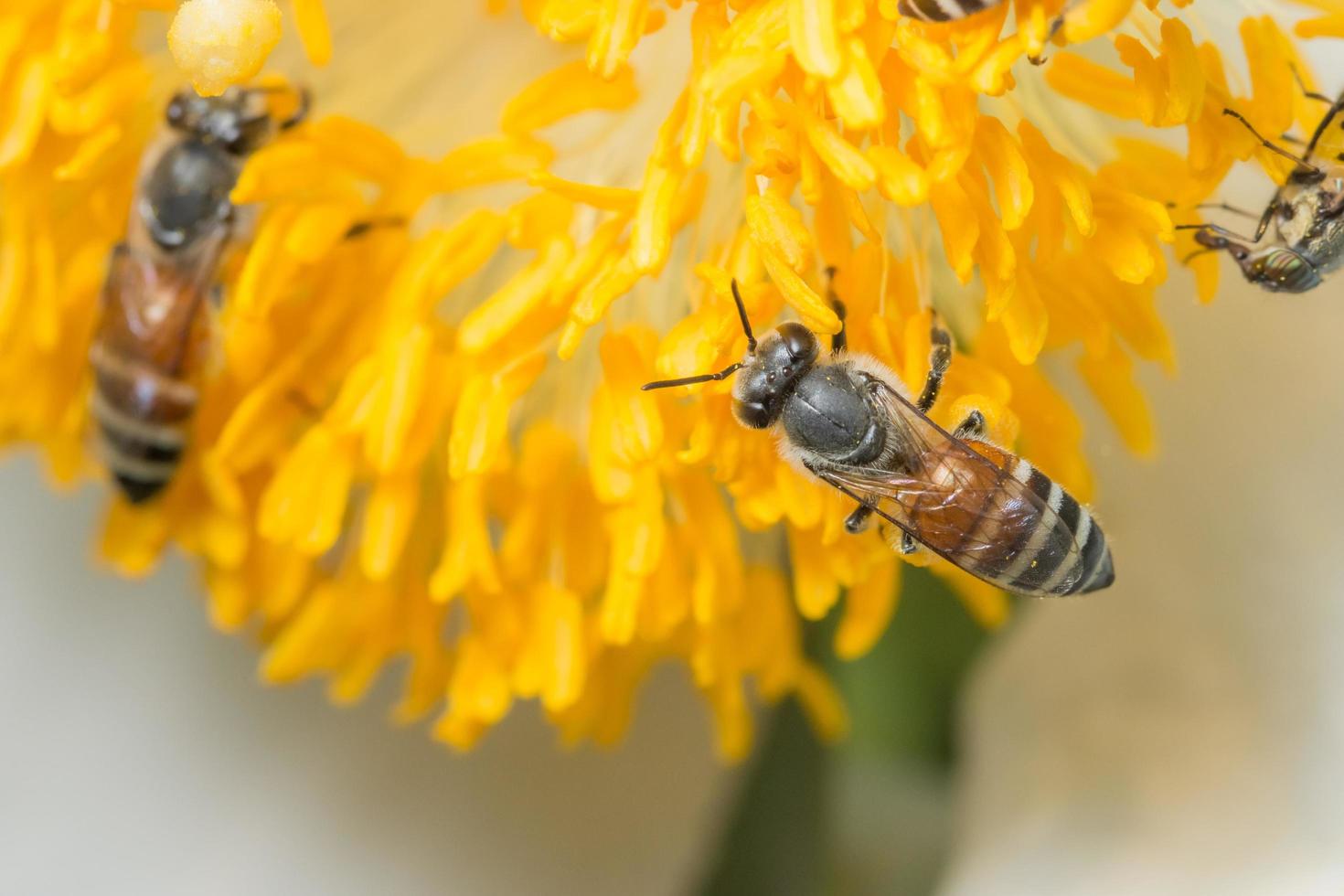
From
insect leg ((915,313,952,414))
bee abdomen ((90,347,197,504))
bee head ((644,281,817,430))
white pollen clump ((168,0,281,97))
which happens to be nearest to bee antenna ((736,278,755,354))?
bee head ((644,281,817,430))

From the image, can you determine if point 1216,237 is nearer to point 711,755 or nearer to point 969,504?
point 969,504

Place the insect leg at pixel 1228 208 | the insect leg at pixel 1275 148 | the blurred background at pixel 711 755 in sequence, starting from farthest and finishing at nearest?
the blurred background at pixel 711 755, the insect leg at pixel 1228 208, the insect leg at pixel 1275 148

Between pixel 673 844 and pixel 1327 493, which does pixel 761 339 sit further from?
pixel 673 844

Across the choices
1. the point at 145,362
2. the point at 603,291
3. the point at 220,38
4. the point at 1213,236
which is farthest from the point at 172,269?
the point at 1213,236

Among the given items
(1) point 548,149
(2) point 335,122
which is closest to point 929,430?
(1) point 548,149

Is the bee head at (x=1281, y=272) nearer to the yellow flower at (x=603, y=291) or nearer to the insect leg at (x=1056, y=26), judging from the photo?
the yellow flower at (x=603, y=291)

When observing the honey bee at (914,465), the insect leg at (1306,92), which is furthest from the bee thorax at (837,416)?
the insect leg at (1306,92)
